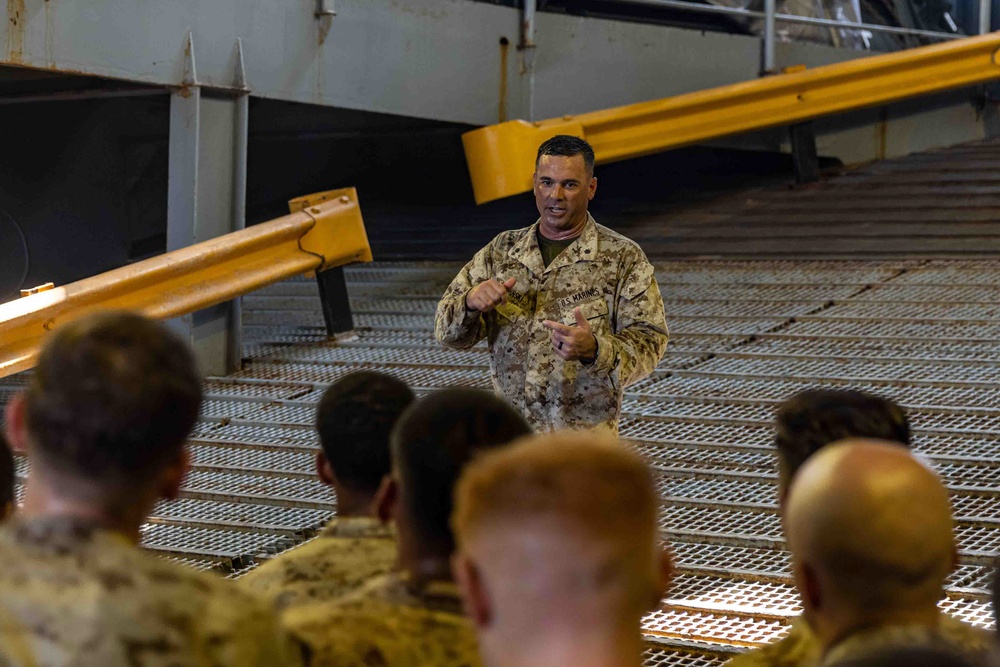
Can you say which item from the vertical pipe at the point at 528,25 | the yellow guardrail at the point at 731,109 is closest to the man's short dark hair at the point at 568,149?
the yellow guardrail at the point at 731,109

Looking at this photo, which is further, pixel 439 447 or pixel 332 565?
pixel 332 565

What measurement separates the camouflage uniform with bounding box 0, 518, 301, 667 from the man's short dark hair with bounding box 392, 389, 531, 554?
0.33 meters

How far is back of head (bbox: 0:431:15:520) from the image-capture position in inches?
88.3

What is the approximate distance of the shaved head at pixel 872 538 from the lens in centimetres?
150

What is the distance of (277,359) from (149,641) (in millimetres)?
4808

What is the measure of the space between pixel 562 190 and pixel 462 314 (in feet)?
1.52

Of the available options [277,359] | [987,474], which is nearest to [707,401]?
[987,474]

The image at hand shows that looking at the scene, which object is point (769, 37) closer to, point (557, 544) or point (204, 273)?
point (204, 273)

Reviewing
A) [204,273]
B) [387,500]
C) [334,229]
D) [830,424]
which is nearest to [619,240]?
[830,424]

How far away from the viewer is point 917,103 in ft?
28.6

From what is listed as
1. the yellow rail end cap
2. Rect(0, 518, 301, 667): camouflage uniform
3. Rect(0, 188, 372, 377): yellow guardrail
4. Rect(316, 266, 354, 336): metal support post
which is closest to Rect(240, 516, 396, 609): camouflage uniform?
Rect(0, 518, 301, 667): camouflage uniform

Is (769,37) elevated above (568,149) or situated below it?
above

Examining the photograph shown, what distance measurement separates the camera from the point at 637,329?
11.7 ft

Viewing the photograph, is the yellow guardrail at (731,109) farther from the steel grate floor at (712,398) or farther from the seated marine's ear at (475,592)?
the seated marine's ear at (475,592)
